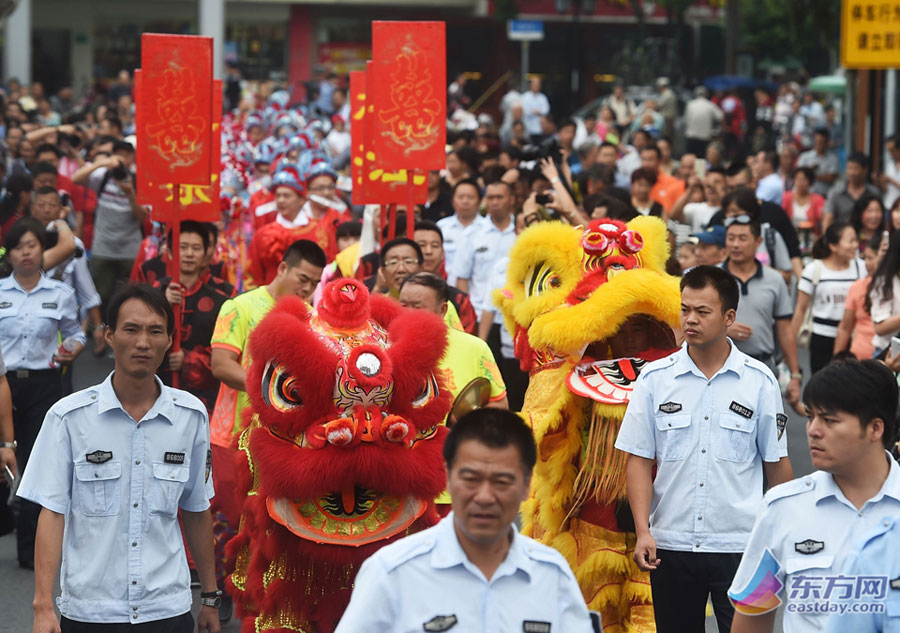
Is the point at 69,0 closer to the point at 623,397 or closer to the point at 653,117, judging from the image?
the point at 653,117

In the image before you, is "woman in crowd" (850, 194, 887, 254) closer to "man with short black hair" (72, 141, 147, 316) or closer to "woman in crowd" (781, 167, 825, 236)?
"woman in crowd" (781, 167, 825, 236)

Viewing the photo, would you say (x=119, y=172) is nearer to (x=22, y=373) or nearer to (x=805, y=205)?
(x=22, y=373)

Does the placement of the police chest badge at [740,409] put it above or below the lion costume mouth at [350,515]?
above

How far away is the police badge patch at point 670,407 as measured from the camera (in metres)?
5.33

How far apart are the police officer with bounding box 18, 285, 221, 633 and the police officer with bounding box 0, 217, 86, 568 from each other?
3.63 m

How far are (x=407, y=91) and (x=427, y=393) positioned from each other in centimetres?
401

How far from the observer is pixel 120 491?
466 cm

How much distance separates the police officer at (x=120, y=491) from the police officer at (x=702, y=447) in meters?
1.67

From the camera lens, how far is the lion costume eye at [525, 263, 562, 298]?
21.6ft

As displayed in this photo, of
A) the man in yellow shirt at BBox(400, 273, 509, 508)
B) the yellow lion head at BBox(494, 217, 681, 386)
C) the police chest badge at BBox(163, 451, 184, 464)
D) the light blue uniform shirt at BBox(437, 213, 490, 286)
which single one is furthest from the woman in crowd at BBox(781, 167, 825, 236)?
the police chest badge at BBox(163, 451, 184, 464)

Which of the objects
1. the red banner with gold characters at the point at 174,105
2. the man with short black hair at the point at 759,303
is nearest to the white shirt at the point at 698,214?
the man with short black hair at the point at 759,303

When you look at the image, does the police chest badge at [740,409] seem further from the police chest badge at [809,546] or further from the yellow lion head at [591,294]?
the police chest badge at [809,546]

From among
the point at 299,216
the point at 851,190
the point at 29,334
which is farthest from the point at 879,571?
the point at 851,190

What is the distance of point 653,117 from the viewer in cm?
2436
